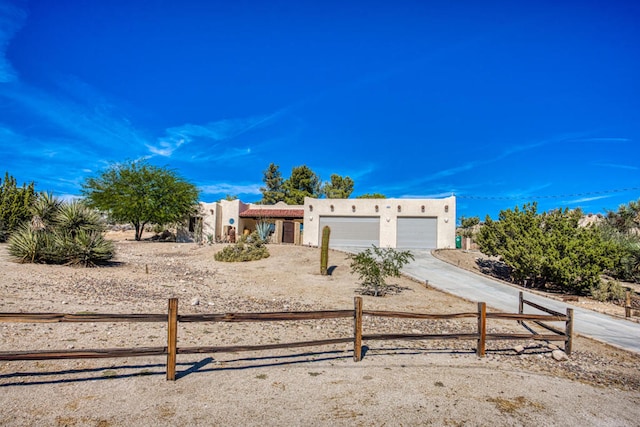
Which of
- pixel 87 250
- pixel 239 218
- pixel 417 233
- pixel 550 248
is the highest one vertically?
pixel 239 218

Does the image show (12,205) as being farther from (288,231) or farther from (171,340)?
(171,340)

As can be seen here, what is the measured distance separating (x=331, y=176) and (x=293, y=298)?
42243mm

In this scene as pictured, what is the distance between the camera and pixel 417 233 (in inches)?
1067

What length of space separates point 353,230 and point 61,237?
18.9m

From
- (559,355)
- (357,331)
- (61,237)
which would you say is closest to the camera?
(357,331)

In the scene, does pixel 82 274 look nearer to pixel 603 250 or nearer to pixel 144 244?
pixel 144 244

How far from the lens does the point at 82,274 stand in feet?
39.7

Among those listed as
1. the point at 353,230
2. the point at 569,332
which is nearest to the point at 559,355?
the point at 569,332

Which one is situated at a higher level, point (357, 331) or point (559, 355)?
point (357, 331)

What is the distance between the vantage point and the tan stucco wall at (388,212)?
2672cm

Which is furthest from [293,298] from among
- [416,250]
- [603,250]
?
[416,250]

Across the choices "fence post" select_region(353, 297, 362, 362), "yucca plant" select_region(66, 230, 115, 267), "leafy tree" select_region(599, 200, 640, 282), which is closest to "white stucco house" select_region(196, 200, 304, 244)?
"yucca plant" select_region(66, 230, 115, 267)

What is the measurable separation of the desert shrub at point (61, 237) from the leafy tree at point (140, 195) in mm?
11543

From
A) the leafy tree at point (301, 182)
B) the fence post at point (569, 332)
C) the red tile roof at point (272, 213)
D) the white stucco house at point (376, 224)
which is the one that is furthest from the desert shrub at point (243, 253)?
the leafy tree at point (301, 182)
